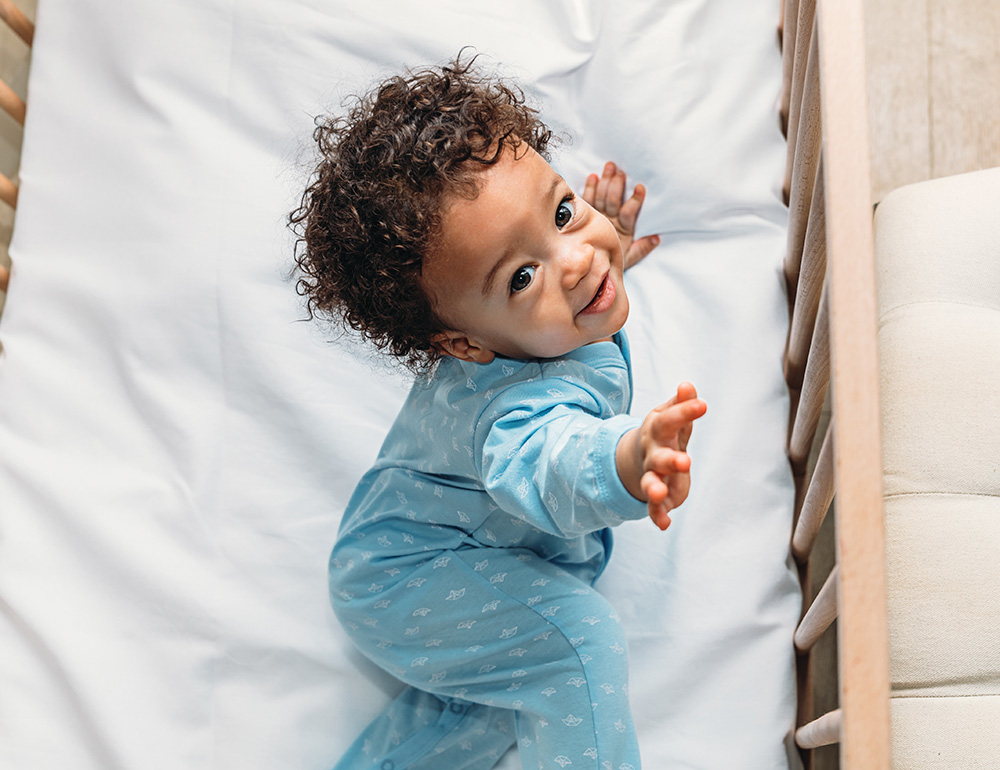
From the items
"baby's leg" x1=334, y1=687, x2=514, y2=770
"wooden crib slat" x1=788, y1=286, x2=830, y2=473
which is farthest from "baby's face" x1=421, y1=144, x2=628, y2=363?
"baby's leg" x1=334, y1=687, x2=514, y2=770

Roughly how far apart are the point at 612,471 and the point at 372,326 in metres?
0.27

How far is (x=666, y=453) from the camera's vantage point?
51 cm

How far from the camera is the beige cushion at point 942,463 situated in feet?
2.31

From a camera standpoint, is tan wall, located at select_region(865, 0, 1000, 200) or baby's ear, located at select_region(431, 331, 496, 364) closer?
baby's ear, located at select_region(431, 331, 496, 364)

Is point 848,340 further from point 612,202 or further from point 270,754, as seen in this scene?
point 270,754

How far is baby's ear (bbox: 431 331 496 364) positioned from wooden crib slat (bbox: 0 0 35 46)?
76 cm

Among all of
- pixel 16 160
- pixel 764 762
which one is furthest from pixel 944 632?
pixel 16 160

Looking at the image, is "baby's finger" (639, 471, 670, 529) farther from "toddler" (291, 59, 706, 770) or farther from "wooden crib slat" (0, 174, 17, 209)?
"wooden crib slat" (0, 174, 17, 209)

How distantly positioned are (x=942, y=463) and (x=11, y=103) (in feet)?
3.56

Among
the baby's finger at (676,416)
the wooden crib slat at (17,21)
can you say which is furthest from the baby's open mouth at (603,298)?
the wooden crib slat at (17,21)

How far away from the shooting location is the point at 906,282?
837 millimetres

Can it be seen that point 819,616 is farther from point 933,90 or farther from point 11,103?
point 11,103

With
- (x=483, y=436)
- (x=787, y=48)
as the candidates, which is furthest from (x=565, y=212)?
(x=787, y=48)

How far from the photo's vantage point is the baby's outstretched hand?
106cm
